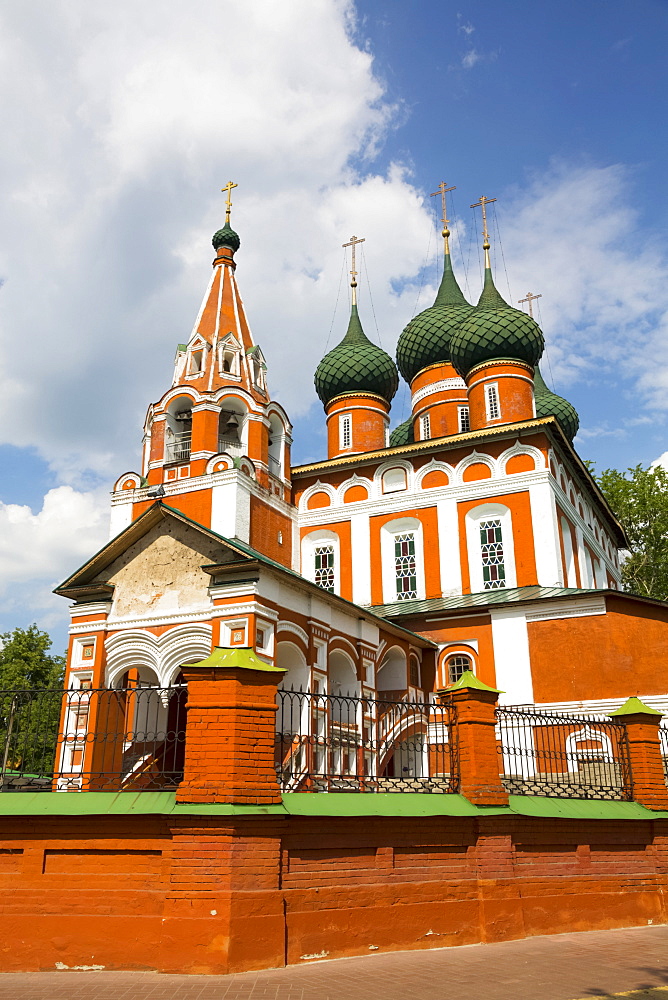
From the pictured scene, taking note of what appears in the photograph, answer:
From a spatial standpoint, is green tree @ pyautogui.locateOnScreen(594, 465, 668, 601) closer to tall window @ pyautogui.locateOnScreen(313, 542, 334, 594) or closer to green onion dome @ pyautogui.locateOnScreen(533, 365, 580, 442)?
green onion dome @ pyautogui.locateOnScreen(533, 365, 580, 442)

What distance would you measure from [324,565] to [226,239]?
9209 mm

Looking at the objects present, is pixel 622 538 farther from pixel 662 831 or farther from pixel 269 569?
pixel 662 831

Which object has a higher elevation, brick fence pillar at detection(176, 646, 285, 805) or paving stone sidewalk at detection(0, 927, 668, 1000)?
brick fence pillar at detection(176, 646, 285, 805)

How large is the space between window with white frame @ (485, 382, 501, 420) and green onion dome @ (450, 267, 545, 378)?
846 millimetres

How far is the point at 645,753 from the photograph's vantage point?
9.32 meters

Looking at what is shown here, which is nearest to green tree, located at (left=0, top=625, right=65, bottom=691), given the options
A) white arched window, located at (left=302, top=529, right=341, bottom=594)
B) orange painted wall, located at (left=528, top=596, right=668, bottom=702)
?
white arched window, located at (left=302, top=529, right=341, bottom=594)

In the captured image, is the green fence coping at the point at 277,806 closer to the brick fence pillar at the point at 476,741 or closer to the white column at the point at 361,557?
the brick fence pillar at the point at 476,741

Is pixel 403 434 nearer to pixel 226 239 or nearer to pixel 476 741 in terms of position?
pixel 226 239

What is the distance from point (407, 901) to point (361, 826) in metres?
0.78

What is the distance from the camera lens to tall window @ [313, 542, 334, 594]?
2184 centimetres

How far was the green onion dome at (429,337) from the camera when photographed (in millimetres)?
26859

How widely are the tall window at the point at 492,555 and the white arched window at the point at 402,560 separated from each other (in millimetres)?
1549

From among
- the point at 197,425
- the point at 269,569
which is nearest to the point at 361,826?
the point at 269,569

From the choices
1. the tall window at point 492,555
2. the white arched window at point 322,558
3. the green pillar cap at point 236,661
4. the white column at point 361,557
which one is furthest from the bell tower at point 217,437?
the green pillar cap at point 236,661
